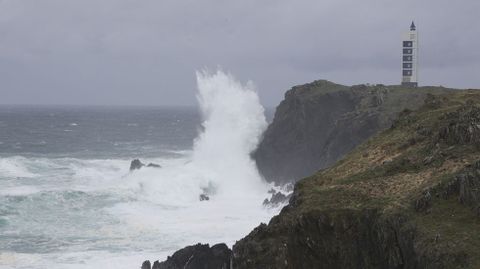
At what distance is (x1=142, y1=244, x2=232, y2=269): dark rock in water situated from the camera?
113 feet

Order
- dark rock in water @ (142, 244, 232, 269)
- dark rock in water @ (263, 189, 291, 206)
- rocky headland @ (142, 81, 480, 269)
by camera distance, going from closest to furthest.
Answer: rocky headland @ (142, 81, 480, 269) < dark rock in water @ (142, 244, 232, 269) < dark rock in water @ (263, 189, 291, 206)

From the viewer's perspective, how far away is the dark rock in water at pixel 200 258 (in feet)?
113

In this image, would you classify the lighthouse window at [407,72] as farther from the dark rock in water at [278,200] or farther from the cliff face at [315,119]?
the dark rock in water at [278,200]

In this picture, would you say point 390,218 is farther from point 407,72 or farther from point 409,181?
point 407,72

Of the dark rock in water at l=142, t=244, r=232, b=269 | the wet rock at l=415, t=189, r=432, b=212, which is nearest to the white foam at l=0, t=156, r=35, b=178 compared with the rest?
the dark rock in water at l=142, t=244, r=232, b=269

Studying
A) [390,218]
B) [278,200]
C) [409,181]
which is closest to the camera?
[390,218]

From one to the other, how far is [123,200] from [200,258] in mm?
28155

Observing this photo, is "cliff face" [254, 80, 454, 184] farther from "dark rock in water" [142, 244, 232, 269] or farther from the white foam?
"dark rock in water" [142, 244, 232, 269]

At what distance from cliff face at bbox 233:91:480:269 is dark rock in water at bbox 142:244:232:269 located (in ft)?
24.6

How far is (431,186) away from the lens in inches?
979

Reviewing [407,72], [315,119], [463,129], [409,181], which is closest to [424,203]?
[409,181]

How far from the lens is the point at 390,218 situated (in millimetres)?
23469

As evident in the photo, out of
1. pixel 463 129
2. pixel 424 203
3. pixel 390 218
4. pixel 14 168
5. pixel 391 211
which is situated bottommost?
pixel 390 218

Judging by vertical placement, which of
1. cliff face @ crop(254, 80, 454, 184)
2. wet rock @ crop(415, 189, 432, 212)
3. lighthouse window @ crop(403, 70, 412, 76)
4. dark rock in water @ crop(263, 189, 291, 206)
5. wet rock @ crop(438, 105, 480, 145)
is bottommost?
wet rock @ crop(415, 189, 432, 212)
